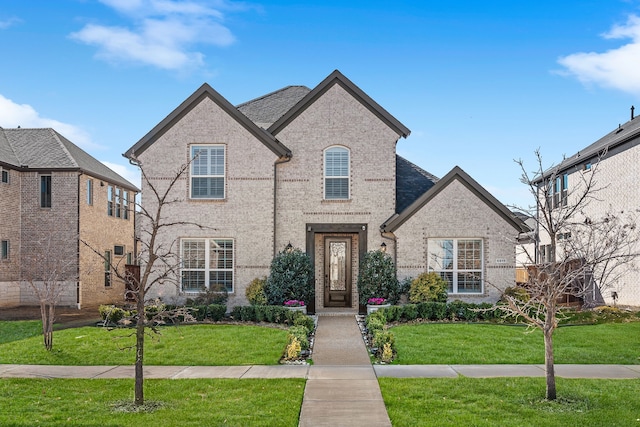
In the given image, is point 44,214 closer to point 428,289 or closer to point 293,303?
point 293,303

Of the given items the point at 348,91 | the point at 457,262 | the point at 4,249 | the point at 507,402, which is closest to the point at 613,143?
the point at 457,262

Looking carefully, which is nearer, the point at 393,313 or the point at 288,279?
the point at 393,313

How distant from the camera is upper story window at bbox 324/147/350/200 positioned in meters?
20.2

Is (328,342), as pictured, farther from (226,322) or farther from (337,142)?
(337,142)

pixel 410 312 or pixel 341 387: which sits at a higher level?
pixel 410 312

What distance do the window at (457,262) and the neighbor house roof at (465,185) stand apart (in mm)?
1198

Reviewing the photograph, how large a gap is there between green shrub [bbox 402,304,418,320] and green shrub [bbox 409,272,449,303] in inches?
43.2

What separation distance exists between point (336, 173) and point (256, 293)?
503cm

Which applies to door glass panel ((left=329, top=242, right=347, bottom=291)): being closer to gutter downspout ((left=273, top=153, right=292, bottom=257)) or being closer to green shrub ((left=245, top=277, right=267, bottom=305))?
gutter downspout ((left=273, top=153, right=292, bottom=257))

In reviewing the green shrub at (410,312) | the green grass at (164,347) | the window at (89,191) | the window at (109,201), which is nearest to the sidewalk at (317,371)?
the green grass at (164,347)

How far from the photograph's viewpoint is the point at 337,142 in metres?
20.2

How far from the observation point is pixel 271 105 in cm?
2327

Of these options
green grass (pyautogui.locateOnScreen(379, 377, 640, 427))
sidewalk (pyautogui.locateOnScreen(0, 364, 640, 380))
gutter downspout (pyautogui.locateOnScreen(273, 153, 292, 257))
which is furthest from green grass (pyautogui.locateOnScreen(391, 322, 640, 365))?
gutter downspout (pyautogui.locateOnScreen(273, 153, 292, 257))

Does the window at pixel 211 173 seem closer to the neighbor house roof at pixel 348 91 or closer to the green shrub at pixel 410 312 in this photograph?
the neighbor house roof at pixel 348 91
